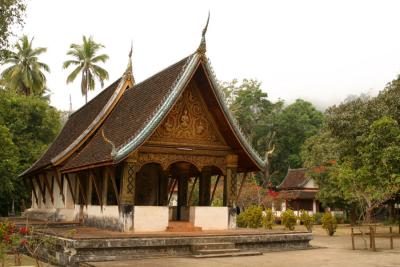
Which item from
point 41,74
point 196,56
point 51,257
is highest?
point 41,74

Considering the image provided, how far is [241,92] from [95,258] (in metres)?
49.9

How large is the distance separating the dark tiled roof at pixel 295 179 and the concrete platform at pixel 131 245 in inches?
1286

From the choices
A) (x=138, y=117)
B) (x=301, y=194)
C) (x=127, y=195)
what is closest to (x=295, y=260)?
(x=127, y=195)

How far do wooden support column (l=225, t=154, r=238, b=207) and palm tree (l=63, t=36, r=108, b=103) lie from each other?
30.1 meters

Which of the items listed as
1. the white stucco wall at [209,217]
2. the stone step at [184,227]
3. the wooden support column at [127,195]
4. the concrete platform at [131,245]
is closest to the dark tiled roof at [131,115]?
the wooden support column at [127,195]

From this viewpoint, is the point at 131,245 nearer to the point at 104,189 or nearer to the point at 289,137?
the point at 104,189

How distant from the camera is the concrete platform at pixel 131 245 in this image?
442 inches

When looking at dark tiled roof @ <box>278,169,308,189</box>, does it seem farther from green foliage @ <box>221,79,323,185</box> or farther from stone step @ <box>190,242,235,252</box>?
stone step @ <box>190,242,235,252</box>

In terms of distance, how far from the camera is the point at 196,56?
14141 mm

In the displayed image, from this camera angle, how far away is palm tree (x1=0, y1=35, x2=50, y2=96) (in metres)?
42.3

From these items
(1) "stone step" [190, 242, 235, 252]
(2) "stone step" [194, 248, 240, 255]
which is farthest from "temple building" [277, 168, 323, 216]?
(2) "stone step" [194, 248, 240, 255]

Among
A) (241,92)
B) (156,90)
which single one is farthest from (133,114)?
(241,92)

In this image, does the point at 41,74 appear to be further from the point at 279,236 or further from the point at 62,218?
the point at 279,236

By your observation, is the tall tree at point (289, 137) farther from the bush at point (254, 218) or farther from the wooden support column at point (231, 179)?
the wooden support column at point (231, 179)
